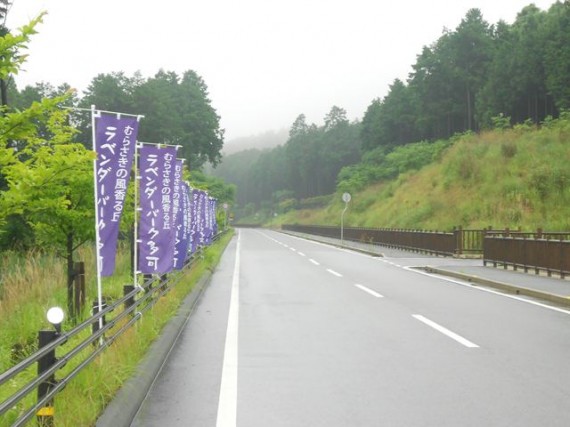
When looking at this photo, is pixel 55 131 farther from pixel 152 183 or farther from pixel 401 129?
pixel 401 129

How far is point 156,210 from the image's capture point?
10508mm

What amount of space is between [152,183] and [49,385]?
6.90m

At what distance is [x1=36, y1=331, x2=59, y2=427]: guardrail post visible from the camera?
13.0 ft

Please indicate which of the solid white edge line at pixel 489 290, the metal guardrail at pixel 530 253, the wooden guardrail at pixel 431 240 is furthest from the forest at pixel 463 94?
the solid white edge line at pixel 489 290

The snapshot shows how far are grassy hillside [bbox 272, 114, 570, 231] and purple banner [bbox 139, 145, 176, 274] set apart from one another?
2407cm

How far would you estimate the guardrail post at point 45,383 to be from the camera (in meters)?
3.95

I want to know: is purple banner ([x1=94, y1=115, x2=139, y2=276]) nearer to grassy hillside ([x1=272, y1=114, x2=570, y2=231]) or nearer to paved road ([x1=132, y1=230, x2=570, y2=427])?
paved road ([x1=132, y1=230, x2=570, y2=427])

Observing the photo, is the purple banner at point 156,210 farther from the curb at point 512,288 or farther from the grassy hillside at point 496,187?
the grassy hillside at point 496,187

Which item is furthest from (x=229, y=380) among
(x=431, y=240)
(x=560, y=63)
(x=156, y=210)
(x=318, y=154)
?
(x=318, y=154)

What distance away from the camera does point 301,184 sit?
131 m

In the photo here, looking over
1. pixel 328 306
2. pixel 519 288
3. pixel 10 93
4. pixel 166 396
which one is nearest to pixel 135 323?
pixel 166 396

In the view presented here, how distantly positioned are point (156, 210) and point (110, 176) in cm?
317

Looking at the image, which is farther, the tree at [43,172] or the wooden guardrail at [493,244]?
the wooden guardrail at [493,244]

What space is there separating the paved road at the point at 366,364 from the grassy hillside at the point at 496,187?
22.1 metres
